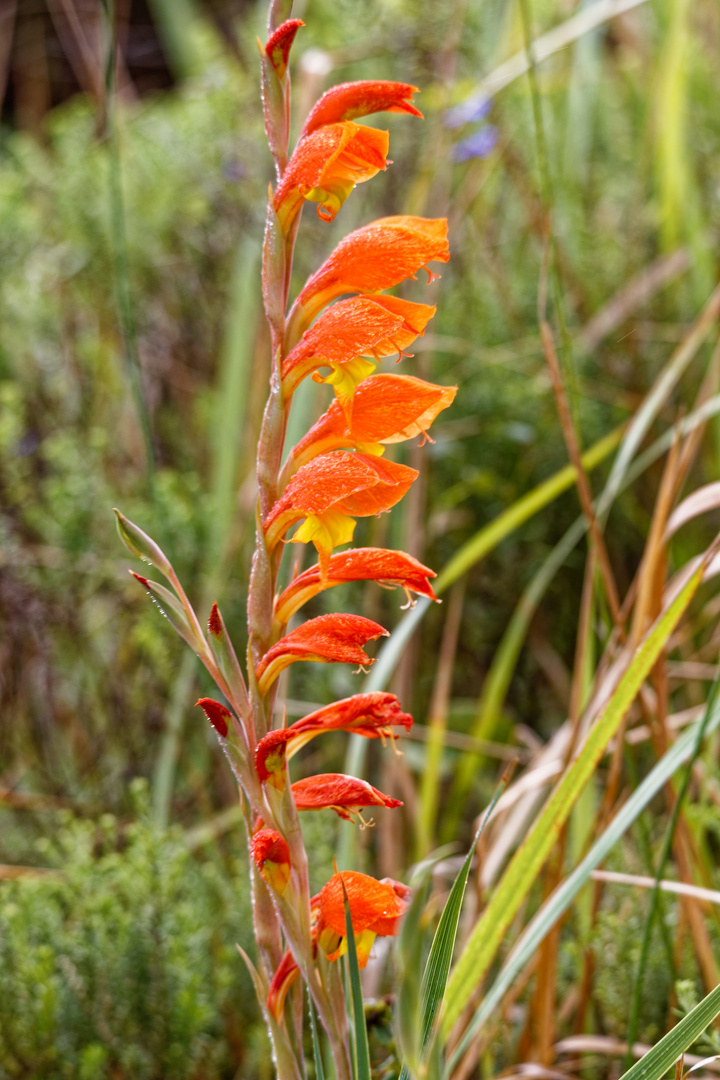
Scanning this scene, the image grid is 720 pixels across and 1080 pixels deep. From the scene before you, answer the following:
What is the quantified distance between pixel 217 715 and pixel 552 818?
1.07ft

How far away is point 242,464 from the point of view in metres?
1.77

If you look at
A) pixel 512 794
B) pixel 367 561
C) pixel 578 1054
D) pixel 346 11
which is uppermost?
pixel 346 11

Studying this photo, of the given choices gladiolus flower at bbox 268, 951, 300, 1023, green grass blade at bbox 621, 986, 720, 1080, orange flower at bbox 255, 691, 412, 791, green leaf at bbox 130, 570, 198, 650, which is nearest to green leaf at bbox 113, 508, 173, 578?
green leaf at bbox 130, 570, 198, 650

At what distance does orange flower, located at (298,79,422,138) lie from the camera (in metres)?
0.51

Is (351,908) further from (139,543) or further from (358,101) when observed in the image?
(358,101)

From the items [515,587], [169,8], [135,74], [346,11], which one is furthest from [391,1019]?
[135,74]

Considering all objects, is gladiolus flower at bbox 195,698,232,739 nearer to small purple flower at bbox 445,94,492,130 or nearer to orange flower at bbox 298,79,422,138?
orange flower at bbox 298,79,422,138


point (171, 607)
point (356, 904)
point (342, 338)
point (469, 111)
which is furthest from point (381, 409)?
point (469, 111)

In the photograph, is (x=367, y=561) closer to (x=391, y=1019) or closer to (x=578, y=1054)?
(x=391, y=1019)

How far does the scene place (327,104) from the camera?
0.52m

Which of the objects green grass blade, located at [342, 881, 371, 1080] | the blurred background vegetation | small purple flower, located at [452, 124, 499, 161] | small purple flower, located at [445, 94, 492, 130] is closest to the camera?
green grass blade, located at [342, 881, 371, 1080]

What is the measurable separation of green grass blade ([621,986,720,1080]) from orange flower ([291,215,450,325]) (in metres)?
0.41

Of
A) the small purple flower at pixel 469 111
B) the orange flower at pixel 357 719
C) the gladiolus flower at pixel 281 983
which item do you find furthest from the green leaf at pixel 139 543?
the small purple flower at pixel 469 111

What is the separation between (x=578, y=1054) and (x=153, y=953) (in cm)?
45
